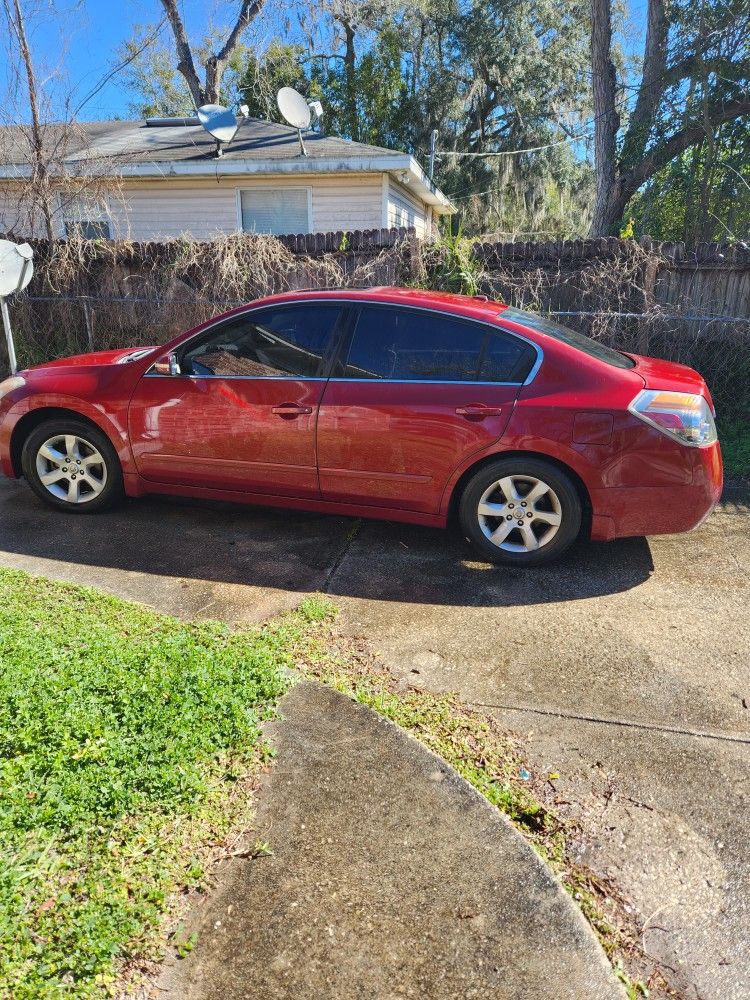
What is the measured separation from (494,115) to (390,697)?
1152 inches

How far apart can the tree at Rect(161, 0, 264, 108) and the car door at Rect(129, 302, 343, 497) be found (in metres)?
20.1

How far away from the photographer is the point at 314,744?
8.82 feet

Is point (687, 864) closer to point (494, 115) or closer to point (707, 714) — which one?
point (707, 714)

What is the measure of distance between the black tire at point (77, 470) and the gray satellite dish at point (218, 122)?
9459mm

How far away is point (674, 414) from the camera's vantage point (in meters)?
4.08

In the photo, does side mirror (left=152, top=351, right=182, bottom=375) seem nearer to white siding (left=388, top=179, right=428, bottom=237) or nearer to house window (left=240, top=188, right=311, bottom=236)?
white siding (left=388, top=179, right=428, bottom=237)

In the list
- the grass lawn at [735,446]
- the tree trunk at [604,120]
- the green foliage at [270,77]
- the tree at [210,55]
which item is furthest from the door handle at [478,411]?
the green foliage at [270,77]

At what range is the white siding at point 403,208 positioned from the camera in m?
13.8

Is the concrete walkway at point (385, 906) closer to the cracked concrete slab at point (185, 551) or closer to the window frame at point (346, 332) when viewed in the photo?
the cracked concrete slab at point (185, 551)

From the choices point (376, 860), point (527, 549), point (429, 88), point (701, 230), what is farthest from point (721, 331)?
point (429, 88)

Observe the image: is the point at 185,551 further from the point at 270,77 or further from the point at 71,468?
the point at 270,77

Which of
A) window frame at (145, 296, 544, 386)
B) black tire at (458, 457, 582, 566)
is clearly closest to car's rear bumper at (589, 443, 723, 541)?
black tire at (458, 457, 582, 566)

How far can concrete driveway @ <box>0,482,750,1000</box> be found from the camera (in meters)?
2.25

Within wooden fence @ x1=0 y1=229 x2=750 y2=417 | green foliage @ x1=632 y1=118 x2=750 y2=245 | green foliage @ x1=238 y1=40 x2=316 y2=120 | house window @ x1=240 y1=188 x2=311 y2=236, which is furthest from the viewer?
green foliage @ x1=238 y1=40 x2=316 y2=120
